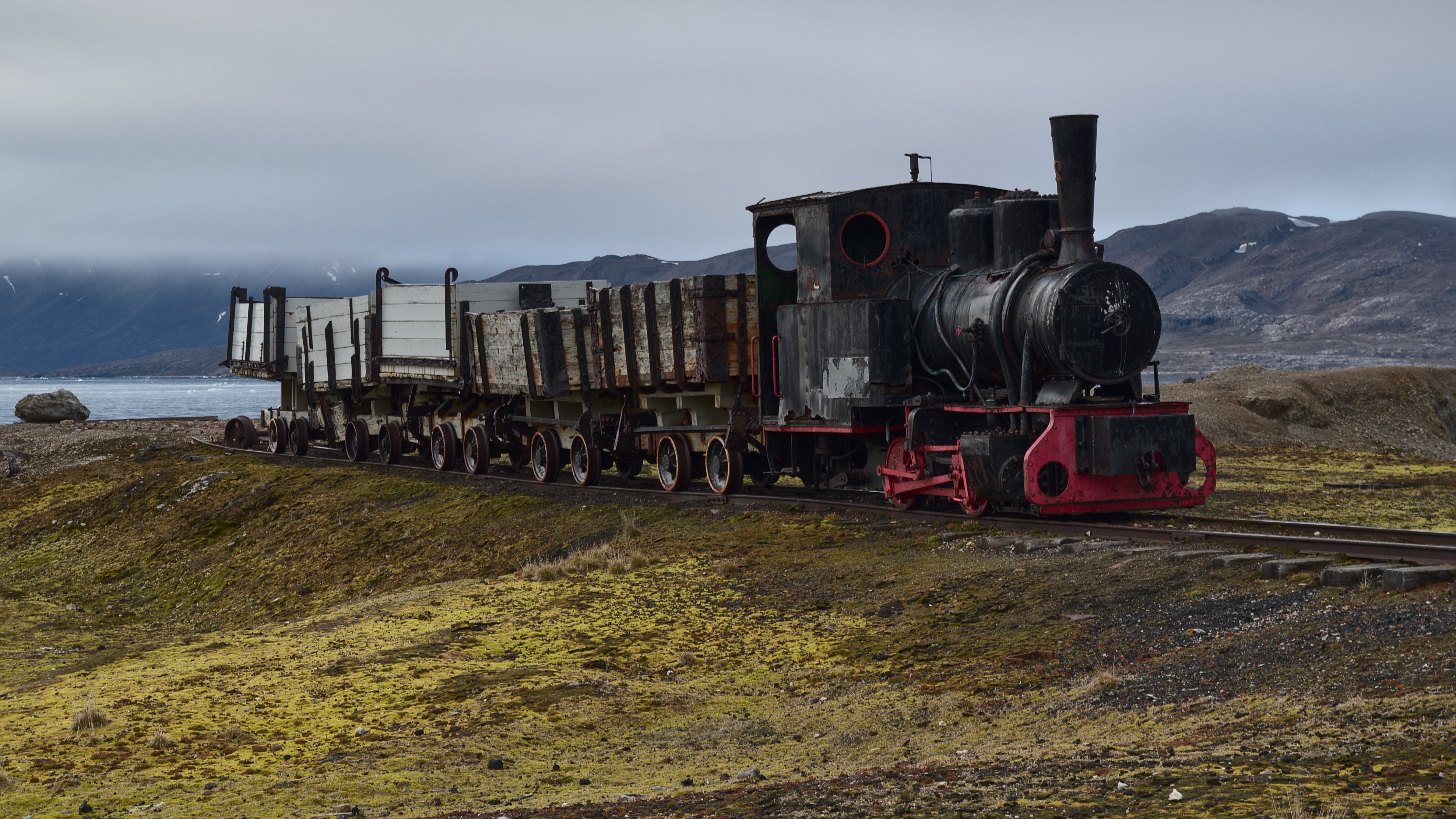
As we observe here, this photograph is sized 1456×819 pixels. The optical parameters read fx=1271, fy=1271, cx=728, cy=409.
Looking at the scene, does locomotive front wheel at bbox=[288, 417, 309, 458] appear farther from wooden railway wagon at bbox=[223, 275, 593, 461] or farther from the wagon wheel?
the wagon wheel

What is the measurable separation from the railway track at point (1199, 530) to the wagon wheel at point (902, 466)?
165 mm

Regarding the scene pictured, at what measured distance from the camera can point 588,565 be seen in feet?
47.2

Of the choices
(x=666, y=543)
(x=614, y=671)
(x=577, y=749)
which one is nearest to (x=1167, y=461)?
(x=666, y=543)

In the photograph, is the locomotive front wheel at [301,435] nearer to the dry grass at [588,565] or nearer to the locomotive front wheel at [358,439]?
the locomotive front wheel at [358,439]

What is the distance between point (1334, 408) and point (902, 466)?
27.8m

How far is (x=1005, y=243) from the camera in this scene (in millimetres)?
14312

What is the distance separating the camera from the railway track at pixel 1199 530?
33.3 feet

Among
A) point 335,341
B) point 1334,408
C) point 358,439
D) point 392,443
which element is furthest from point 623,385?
point 1334,408

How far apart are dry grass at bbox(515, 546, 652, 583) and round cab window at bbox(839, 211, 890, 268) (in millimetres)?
4660

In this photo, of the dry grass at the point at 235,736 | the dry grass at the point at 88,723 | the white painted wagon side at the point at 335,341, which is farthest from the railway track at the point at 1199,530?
the white painted wagon side at the point at 335,341

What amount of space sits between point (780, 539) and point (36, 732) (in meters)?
8.15

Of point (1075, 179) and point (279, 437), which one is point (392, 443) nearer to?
point (279, 437)

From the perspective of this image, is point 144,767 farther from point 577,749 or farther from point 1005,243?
point 1005,243

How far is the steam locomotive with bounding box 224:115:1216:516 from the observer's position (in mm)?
13367
